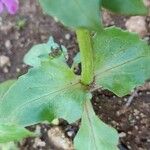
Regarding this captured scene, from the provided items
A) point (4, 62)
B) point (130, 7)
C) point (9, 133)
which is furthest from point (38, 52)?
point (130, 7)

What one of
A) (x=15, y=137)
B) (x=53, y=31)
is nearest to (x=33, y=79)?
(x=15, y=137)

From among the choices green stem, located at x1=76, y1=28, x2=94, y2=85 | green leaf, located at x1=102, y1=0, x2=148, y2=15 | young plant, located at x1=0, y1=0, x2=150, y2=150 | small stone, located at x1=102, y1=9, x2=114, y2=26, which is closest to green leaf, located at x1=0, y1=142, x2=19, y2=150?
young plant, located at x1=0, y1=0, x2=150, y2=150

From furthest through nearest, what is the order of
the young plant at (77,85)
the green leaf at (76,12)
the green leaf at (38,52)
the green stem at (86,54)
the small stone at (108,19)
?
1. the small stone at (108,19)
2. the green leaf at (38,52)
3. the young plant at (77,85)
4. the green stem at (86,54)
5. the green leaf at (76,12)

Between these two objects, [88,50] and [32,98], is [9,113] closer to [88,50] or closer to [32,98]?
[32,98]

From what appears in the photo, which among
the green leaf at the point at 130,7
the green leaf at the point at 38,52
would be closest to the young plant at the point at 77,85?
the green leaf at the point at 38,52

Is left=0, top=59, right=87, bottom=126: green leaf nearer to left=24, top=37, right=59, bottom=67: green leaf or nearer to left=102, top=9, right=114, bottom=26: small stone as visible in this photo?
left=24, top=37, right=59, bottom=67: green leaf

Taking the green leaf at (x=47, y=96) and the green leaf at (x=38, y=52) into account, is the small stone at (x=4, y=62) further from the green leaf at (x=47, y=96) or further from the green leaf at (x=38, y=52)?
the green leaf at (x=47, y=96)

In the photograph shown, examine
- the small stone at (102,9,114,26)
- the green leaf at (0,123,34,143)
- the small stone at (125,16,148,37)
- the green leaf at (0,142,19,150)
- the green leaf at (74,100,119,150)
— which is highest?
the small stone at (102,9,114,26)
